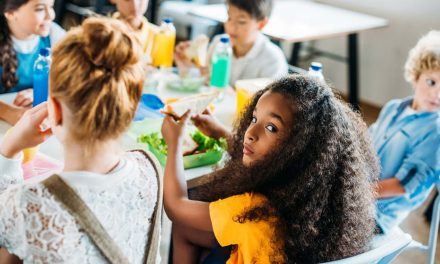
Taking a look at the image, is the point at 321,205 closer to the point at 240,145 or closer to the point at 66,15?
the point at 240,145

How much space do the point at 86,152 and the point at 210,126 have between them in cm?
66

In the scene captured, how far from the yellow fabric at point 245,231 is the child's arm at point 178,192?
0.14ft

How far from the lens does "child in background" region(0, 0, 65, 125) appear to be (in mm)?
1871

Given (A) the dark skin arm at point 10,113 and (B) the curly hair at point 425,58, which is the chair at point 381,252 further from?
(A) the dark skin arm at point 10,113

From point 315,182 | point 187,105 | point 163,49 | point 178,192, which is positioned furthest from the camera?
point 163,49

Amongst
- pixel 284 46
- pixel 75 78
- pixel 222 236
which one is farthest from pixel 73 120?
pixel 284 46

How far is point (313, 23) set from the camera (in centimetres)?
344

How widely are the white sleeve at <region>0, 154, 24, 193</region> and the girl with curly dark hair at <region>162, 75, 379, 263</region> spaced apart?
13.5 inches

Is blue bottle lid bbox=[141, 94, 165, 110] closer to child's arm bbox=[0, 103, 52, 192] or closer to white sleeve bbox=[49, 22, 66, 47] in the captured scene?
white sleeve bbox=[49, 22, 66, 47]

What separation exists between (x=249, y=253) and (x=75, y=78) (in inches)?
20.5

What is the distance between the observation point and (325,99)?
1.19 meters

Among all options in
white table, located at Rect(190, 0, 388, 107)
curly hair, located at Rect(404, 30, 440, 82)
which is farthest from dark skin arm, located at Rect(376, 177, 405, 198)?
white table, located at Rect(190, 0, 388, 107)

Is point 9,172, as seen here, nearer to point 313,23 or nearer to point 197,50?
point 197,50

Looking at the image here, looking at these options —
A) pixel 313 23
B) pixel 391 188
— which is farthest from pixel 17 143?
pixel 313 23
